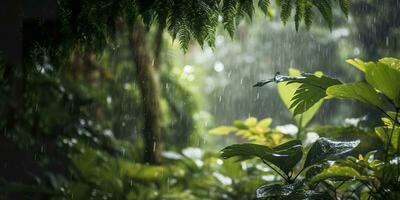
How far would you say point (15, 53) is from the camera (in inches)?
52.9

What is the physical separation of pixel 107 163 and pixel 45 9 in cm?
176

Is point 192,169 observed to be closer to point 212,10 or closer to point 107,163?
point 107,163

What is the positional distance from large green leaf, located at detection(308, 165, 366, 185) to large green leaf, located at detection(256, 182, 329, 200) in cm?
4

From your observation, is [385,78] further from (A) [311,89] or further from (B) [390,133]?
(B) [390,133]

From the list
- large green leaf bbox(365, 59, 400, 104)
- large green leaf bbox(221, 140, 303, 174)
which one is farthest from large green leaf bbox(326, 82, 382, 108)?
large green leaf bbox(221, 140, 303, 174)

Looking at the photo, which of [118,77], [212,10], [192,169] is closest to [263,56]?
[118,77]

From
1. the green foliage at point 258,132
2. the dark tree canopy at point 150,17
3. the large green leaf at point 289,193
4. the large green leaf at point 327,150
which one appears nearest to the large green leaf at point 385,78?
the large green leaf at point 327,150

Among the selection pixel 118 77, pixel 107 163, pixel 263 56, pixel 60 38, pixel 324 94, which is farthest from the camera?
pixel 263 56

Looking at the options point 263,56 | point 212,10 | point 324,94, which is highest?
point 263,56

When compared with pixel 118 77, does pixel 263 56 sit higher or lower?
higher

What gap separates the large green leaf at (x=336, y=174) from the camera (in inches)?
41.6

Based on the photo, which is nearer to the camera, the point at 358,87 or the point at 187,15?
the point at 358,87

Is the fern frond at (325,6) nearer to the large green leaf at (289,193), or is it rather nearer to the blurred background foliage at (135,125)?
the blurred background foliage at (135,125)

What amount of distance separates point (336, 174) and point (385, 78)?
0.24 m
